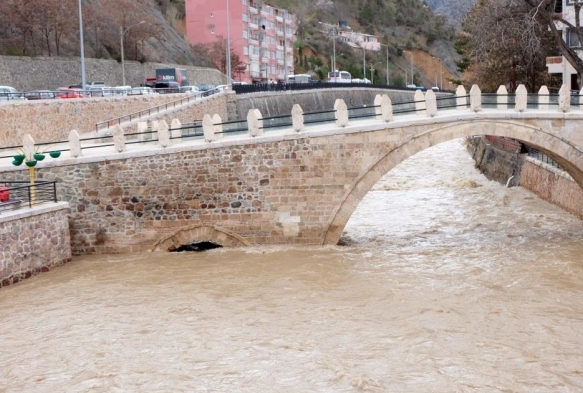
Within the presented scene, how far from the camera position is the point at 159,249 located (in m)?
20.3

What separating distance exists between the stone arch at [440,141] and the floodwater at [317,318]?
1.13 meters

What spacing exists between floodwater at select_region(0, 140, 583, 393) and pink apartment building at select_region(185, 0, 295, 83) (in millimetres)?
56380

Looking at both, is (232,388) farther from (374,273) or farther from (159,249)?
(159,249)

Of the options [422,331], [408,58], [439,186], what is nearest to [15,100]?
[439,186]

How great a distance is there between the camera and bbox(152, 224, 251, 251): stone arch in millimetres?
20250

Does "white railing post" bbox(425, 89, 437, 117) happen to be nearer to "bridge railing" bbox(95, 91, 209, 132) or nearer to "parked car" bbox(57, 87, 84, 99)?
"bridge railing" bbox(95, 91, 209, 132)

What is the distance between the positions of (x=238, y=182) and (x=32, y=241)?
5.51m

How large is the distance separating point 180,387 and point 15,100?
19.7m

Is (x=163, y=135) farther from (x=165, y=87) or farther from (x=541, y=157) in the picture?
(x=165, y=87)

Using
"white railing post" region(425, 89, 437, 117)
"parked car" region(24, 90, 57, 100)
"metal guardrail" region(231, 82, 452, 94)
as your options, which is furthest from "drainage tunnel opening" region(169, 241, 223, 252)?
"metal guardrail" region(231, 82, 452, 94)

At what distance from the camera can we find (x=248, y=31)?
77812 mm

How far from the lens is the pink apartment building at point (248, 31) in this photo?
247ft

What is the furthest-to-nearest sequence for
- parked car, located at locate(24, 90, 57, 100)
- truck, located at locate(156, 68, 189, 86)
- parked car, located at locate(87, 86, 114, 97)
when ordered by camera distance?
truck, located at locate(156, 68, 189, 86)
parked car, located at locate(87, 86, 114, 97)
parked car, located at locate(24, 90, 57, 100)

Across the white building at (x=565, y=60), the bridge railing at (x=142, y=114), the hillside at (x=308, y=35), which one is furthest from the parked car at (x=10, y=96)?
the white building at (x=565, y=60)
